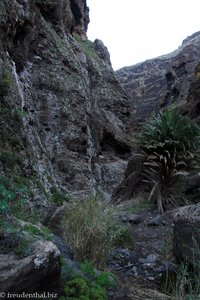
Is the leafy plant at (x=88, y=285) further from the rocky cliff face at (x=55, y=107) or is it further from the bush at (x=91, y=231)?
the rocky cliff face at (x=55, y=107)

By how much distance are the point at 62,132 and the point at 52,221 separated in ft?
38.0

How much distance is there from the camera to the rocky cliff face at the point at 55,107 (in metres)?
10.9

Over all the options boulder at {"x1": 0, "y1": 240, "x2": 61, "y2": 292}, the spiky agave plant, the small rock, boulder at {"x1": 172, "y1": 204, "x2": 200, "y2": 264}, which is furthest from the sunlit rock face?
boulder at {"x1": 0, "y1": 240, "x2": 61, "y2": 292}

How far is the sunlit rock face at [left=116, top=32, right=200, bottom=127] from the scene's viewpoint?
1889 inches

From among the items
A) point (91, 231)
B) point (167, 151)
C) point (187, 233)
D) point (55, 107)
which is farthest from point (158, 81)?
point (91, 231)

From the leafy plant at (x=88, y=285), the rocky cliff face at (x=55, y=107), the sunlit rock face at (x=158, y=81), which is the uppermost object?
the sunlit rock face at (x=158, y=81)

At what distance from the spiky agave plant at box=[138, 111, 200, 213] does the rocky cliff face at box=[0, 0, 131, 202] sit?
343 cm

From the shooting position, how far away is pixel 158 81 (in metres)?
67.9

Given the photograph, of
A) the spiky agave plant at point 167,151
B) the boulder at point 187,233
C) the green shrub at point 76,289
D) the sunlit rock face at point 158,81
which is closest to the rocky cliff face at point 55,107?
the spiky agave plant at point 167,151

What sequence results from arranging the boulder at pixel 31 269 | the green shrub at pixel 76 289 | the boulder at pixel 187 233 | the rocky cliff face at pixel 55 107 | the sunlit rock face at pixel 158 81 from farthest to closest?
1. the sunlit rock face at pixel 158 81
2. the rocky cliff face at pixel 55 107
3. the boulder at pixel 187 233
4. the green shrub at pixel 76 289
5. the boulder at pixel 31 269

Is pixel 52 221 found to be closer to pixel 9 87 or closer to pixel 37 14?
pixel 9 87

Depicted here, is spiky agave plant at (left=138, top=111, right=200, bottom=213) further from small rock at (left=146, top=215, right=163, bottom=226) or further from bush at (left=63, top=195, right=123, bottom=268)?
bush at (left=63, top=195, right=123, bottom=268)

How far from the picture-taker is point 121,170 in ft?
70.4

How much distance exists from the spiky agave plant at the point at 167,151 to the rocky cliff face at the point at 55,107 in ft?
11.2
